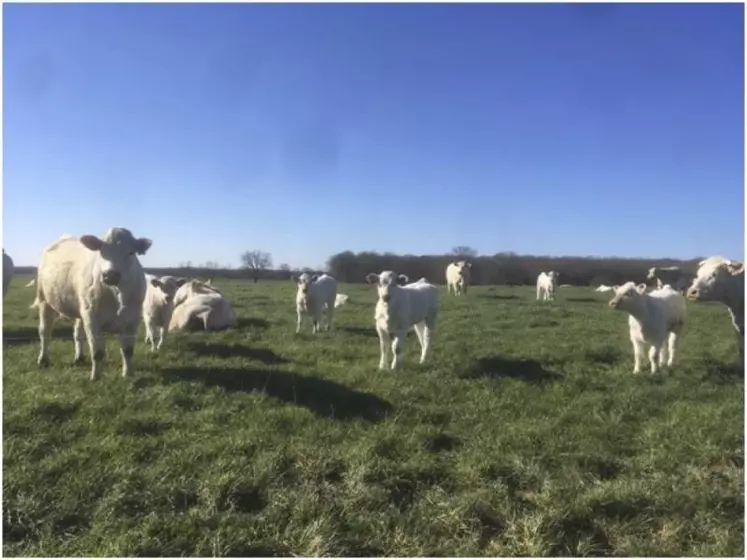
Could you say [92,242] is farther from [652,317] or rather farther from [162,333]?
[652,317]

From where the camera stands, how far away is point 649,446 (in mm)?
5367

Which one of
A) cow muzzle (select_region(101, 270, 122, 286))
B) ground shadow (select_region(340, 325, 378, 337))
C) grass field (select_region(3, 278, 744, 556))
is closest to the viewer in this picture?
→ grass field (select_region(3, 278, 744, 556))

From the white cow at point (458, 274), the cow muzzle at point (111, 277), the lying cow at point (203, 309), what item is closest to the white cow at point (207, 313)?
Result: the lying cow at point (203, 309)

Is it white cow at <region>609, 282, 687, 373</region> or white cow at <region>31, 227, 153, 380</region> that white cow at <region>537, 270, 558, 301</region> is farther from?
white cow at <region>31, 227, 153, 380</region>

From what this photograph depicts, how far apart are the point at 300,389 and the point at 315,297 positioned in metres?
2.01

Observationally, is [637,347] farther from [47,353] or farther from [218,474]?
[47,353]

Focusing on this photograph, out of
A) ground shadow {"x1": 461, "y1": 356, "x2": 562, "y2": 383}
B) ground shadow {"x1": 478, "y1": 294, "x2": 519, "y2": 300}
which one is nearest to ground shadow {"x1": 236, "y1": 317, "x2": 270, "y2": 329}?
ground shadow {"x1": 461, "y1": 356, "x2": 562, "y2": 383}

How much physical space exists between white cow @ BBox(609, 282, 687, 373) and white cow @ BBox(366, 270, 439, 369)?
240 centimetres

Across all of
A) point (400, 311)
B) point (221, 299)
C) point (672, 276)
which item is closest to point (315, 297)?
point (400, 311)

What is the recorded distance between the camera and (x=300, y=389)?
6.32 meters

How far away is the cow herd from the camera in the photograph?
6805mm

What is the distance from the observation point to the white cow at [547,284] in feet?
25.2

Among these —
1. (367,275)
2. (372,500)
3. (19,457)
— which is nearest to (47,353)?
(19,457)

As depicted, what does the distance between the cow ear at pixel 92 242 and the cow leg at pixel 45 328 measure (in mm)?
1667
